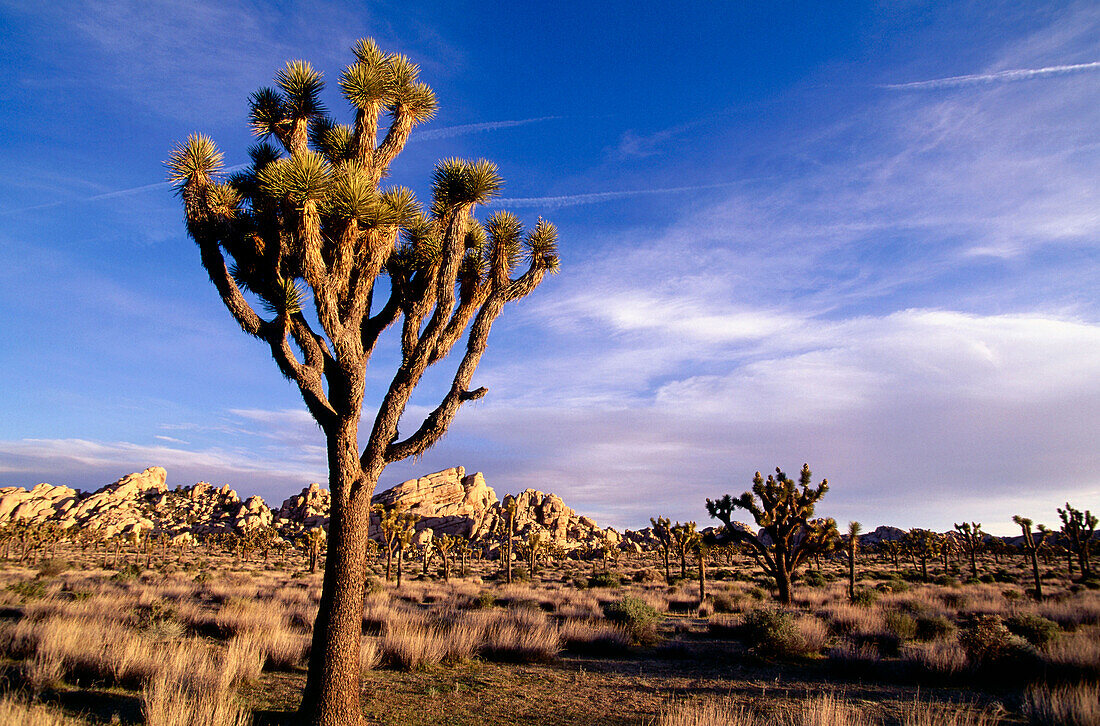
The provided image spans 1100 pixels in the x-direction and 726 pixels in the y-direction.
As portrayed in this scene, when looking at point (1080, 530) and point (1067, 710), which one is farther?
point (1080, 530)

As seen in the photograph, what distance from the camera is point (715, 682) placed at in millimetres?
8781

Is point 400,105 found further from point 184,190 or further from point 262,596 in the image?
point 262,596

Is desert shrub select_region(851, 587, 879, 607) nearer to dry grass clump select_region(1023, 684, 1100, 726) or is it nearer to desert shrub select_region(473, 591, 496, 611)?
desert shrub select_region(473, 591, 496, 611)

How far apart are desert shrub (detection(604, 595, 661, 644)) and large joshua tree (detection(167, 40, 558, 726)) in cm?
822

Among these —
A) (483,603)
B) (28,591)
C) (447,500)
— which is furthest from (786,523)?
(447,500)

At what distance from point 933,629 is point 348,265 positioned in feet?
48.0

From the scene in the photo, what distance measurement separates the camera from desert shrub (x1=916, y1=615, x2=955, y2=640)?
12312mm

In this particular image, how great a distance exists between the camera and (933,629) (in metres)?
12.4

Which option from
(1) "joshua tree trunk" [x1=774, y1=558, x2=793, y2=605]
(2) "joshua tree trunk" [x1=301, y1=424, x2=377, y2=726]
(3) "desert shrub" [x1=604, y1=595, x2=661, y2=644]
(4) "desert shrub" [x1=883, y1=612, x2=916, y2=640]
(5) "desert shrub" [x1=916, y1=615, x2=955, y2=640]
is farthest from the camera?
(1) "joshua tree trunk" [x1=774, y1=558, x2=793, y2=605]

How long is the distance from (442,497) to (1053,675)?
9154cm

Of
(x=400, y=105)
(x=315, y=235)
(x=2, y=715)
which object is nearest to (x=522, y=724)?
(x=2, y=715)

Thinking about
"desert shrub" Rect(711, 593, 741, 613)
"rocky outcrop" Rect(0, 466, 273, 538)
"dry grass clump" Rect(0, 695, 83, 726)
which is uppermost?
"dry grass clump" Rect(0, 695, 83, 726)

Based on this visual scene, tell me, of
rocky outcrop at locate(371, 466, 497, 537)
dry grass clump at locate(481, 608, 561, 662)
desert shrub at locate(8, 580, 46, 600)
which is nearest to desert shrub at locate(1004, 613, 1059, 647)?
dry grass clump at locate(481, 608, 561, 662)

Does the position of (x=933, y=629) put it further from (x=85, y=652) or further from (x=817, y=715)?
(x=85, y=652)
